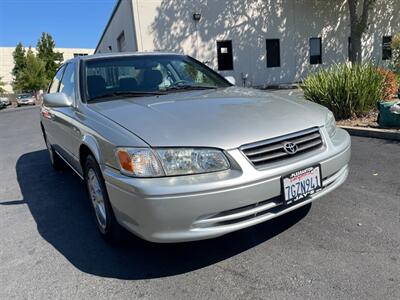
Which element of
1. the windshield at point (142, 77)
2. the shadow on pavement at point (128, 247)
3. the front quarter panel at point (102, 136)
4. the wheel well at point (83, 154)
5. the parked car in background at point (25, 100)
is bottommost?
the parked car in background at point (25, 100)

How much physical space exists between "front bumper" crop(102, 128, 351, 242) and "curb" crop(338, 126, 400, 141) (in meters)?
3.90

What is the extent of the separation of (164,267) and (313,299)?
1.08 meters

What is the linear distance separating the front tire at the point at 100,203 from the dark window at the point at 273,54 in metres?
17.7

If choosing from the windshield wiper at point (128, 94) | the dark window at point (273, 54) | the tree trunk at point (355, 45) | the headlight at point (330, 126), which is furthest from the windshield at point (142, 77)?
the dark window at point (273, 54)

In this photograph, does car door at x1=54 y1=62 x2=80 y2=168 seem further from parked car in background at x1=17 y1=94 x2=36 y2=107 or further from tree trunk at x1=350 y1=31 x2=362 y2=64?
parked car in background at x1=17 y1=94 x2=36 y2=107

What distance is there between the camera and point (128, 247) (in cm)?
302

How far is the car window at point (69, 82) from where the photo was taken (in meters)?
3.80

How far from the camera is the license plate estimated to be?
2.48 meters

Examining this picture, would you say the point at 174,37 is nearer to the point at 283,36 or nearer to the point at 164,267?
the point at 283,36

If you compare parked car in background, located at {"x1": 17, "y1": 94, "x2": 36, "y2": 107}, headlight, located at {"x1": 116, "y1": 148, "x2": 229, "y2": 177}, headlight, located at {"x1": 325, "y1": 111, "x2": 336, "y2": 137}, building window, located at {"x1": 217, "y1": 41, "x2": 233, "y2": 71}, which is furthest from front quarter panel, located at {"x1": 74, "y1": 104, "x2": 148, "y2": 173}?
parked car in background, located at {"x1": 17, "y1": 94, "x2": 36, "y2": 107}

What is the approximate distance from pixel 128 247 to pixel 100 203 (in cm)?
45

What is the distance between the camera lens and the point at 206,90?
3.69 m

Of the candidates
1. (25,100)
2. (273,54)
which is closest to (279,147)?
(273,54)

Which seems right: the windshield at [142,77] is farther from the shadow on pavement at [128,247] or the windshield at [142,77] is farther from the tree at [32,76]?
the tree at [32,76]
